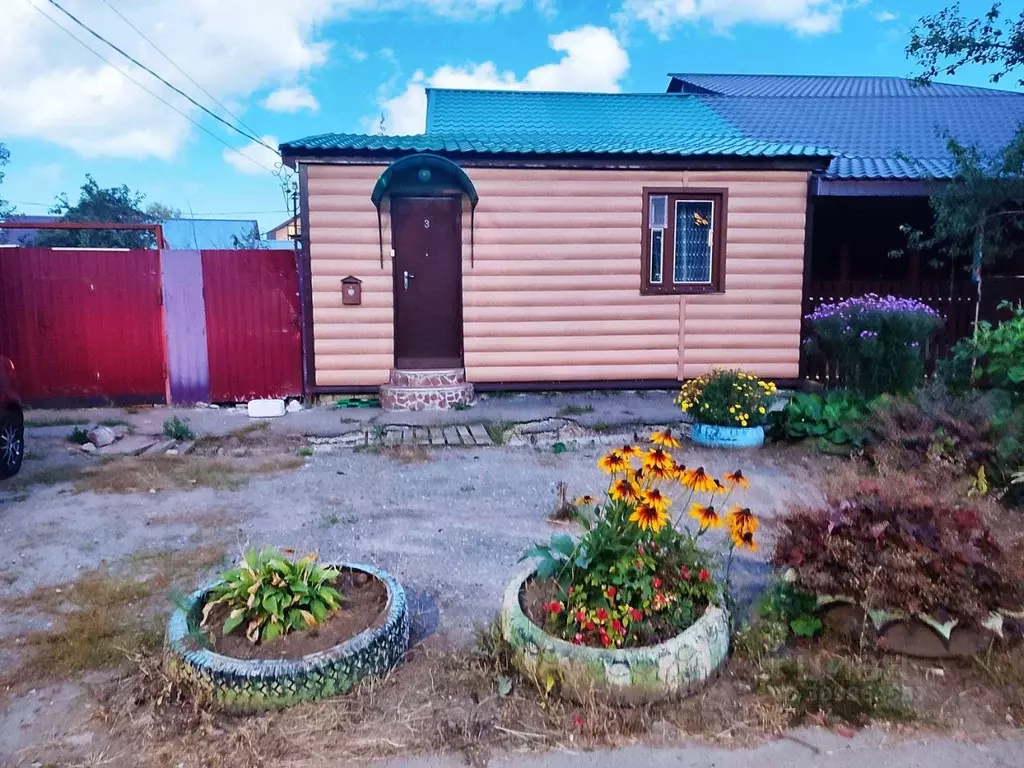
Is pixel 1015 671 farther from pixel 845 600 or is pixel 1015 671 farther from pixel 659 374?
pixel 659 374

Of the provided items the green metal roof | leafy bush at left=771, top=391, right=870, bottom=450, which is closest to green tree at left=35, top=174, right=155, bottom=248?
the green metal roof

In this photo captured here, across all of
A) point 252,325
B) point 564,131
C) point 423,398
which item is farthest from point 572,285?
point 252,325

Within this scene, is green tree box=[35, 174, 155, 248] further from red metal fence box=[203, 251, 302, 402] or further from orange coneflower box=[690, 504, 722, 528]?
orange coneflower box=[690, 504, 722, 528]

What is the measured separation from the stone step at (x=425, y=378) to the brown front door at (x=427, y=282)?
→ 11.4 inches

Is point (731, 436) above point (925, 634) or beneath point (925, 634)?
above

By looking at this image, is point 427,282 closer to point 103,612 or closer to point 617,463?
point 103,612

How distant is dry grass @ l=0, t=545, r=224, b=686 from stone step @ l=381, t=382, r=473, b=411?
3.93 metres

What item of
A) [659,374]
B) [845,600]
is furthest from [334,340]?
[845,600]

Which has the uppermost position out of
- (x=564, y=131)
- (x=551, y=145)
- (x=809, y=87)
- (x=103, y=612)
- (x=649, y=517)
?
(x=809, y=87)

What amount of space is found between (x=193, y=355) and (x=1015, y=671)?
8.03 meters

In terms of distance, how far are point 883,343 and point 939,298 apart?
135 inches

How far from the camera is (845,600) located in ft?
9.28

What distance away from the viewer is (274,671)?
7.99 ft

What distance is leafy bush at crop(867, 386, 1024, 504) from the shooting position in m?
4.57
